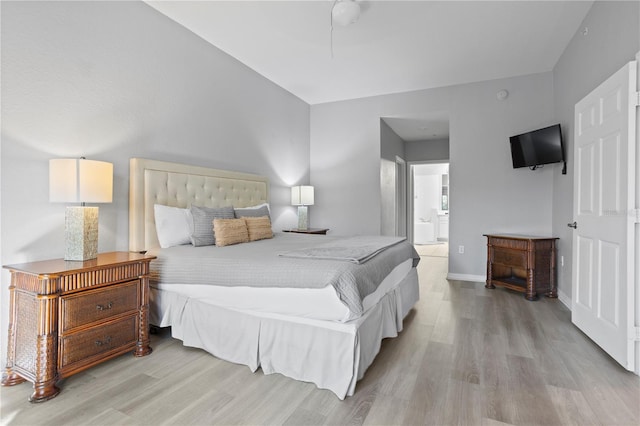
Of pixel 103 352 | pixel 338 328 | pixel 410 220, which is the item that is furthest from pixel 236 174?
pixel 410 220

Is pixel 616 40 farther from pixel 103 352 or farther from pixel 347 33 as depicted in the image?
pixel 103 352

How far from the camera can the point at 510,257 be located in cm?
411

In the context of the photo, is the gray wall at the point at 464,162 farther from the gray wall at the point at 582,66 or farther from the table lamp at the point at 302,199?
the table lamp at the point at 302,199

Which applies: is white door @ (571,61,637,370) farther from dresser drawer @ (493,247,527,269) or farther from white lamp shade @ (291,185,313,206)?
white lamp shade @ (291,185,313,206)

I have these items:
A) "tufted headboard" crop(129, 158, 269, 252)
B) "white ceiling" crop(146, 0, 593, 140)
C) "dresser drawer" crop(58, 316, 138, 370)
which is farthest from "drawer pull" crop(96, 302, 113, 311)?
"white ceiling" crop(146, 0, 593, 140)

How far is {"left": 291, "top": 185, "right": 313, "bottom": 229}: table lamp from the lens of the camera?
5133 mm

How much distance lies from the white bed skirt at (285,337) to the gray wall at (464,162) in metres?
2.71

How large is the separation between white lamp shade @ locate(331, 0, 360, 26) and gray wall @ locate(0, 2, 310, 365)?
1620mm

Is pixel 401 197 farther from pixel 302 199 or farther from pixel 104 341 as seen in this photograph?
pixel 104 341

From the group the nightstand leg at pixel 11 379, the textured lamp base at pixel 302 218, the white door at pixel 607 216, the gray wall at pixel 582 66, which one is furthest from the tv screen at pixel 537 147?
the nightstand leg at pixel 11 379

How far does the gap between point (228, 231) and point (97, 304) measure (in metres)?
1.18

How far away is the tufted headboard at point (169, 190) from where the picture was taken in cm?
281

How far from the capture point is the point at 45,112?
2.26 m

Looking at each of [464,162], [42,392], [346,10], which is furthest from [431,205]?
[42,392]
